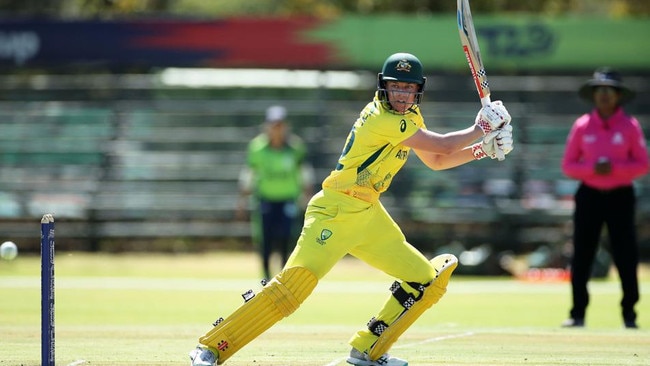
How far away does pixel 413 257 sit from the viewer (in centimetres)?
782

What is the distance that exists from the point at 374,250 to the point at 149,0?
2234cm

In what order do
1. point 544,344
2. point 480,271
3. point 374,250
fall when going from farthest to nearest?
point 480,271, point 544,344, point 374,250

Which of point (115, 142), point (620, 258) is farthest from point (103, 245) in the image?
point (620, 258)

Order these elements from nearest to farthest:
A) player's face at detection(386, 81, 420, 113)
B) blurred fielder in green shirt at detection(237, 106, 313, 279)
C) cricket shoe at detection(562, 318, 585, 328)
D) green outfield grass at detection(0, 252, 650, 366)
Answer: player's face at detection(386, 81, 420, 113), green outfield grass at detection(0, 252, 650, 366), cricket shoe at detection(562, 318, 585, 328), blurred fielder in green shirt at detection(237, 106, 313, 279)

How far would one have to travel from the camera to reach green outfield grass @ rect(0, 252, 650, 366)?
861 centimetres

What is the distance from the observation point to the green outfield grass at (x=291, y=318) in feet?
28.2

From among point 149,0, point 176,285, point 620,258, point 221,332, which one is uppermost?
point 149,0

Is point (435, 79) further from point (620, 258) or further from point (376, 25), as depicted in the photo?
point (620, 258)

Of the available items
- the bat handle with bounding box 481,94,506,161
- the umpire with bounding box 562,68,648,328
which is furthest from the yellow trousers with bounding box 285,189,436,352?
the umpire with bounding box 562,68,648,328

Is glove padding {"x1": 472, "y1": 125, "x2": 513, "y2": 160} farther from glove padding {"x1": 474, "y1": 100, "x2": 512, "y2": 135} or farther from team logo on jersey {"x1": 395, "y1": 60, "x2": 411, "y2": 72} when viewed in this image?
team logo on jersey {"x1": 395, "y1": 60, "x2": 411, "y2": 72}

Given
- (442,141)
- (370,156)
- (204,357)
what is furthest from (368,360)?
(442,141)

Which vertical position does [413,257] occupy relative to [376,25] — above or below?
below

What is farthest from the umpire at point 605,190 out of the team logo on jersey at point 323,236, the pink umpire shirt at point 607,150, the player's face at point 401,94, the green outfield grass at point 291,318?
the team logo on jersey at point 323,236

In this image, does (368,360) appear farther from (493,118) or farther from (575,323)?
(575,323)
